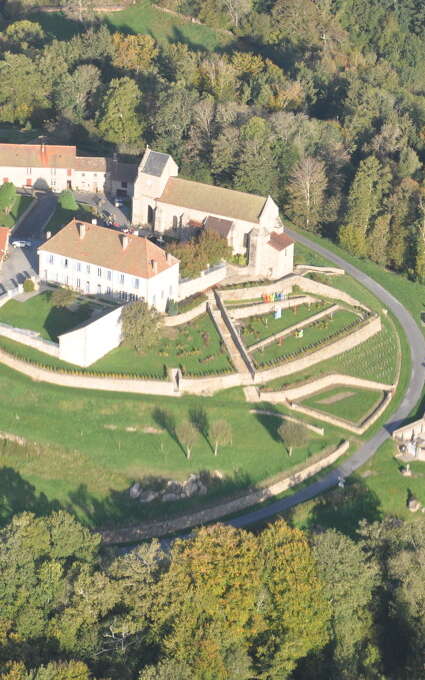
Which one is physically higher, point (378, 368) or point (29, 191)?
point (29, 191)

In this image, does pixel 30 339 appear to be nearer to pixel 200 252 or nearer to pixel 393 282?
pixel 200 252

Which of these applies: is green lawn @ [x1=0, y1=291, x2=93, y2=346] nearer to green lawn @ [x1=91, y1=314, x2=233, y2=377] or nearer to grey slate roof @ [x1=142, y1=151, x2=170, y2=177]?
green lawn @ [x1=91, y1=314, x2=233, y2=377]

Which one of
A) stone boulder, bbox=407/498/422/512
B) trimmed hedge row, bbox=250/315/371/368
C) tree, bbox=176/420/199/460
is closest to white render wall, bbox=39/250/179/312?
trimmed hedge row, bbox=250/315/371/368

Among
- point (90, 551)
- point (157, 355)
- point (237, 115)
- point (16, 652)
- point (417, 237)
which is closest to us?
point (16, 652)

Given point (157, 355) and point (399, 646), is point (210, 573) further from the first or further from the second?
point (157, 355)

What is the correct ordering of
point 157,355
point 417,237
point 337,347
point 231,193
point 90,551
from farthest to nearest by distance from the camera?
point 417,237 < point 231,193 < point 337,347 < point 157,355 < point 90,551

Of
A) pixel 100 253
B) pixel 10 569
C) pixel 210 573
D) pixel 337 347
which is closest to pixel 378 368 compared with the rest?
pixel 337 347

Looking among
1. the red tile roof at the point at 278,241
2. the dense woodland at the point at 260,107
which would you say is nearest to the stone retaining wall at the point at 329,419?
the red tile roof at the point at 278,241

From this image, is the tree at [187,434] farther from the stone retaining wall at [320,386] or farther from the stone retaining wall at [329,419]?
the stone retaining wall at [329,419]

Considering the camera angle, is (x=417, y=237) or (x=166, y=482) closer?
(x=166, y=482)
